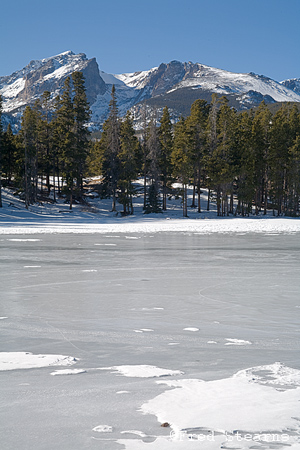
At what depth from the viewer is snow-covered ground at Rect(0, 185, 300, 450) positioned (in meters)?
3.27

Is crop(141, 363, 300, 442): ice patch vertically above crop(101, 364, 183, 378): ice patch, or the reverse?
crop(141, 363, 300, 442): ice patch

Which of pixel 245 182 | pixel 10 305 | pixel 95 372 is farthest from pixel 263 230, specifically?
pixel 95 372

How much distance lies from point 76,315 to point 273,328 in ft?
10.7

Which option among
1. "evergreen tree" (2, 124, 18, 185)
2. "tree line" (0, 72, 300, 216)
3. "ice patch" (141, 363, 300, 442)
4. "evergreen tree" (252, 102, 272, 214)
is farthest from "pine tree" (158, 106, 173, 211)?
"ice patch" (141, 363, 300, 442)

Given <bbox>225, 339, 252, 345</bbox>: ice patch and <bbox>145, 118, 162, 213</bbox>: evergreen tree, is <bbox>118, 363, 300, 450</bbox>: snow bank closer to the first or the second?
<bbox>225, 339, 252, 345</bbox>: ice patch

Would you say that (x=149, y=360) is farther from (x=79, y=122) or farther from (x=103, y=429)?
(x=79, y=122)

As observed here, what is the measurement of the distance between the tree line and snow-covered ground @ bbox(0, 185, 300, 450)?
39781mm

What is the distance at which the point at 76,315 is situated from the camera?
737cm

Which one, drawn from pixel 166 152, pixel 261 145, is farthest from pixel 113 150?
pixel 261 145

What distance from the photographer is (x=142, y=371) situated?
4633 mm

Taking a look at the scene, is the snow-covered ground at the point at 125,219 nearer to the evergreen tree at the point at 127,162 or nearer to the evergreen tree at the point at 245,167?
the evergreen tree at the point at 245,167

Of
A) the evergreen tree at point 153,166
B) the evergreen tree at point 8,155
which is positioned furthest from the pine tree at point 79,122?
the evergreen tree at point 153,166

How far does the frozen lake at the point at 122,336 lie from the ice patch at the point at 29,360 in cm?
9

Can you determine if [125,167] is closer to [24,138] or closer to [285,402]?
[24,138]
